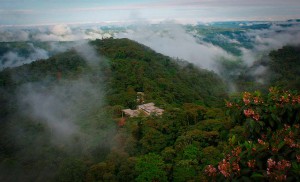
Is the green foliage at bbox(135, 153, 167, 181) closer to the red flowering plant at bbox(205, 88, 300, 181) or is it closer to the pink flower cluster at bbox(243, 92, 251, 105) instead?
the red flowering plant at bbox(205, 88, 300, 181)

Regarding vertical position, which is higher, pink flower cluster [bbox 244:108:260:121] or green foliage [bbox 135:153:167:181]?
pink flower cluster [bbox 244:108:260:121]

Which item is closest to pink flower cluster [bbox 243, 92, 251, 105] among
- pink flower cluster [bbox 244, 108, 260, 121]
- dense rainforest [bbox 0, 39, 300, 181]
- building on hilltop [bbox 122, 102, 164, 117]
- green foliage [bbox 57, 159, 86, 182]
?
dense rainforest [bbox 0, 39, 300, 181]

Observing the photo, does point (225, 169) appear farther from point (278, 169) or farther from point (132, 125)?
point (132, 125)

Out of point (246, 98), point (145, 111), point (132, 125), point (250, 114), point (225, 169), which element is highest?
point (246, 98)

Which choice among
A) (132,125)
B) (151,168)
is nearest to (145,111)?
(132,125)

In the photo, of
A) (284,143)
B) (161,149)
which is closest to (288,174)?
(284,143)

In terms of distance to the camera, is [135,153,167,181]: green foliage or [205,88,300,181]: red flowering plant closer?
[205,88,300,181]: red flowering plant
